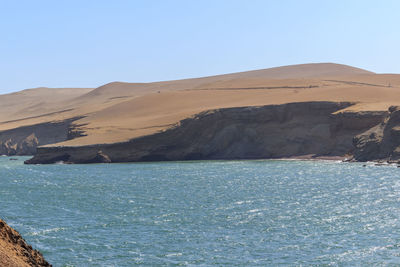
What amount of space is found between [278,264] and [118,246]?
31.3ft

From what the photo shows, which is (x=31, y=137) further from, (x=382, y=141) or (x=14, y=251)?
(x=14, y=251)

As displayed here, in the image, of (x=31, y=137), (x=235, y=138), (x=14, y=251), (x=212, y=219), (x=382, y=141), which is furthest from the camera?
(x=31, y=137)

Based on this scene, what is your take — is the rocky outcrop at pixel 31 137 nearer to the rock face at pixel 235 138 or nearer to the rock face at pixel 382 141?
the rock face at pixel 235 138

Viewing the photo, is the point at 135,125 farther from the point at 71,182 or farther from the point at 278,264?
the point at 278,264

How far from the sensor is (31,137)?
18012 cm

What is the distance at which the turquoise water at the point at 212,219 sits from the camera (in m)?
34.0

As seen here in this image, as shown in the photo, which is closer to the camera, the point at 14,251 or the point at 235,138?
the point at 14,251

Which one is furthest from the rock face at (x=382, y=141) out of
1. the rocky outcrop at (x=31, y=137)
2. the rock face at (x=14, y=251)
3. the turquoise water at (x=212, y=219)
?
the rocky outcrop at (x=31, y=137)

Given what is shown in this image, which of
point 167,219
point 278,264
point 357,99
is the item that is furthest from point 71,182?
point 357,99

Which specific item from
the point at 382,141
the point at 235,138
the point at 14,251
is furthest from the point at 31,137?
the point at 14,251

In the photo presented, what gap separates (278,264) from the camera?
1252 inches

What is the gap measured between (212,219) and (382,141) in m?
59.6

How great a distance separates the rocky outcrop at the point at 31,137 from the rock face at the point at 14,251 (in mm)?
158238

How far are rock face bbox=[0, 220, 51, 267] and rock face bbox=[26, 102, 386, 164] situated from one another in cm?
9999
